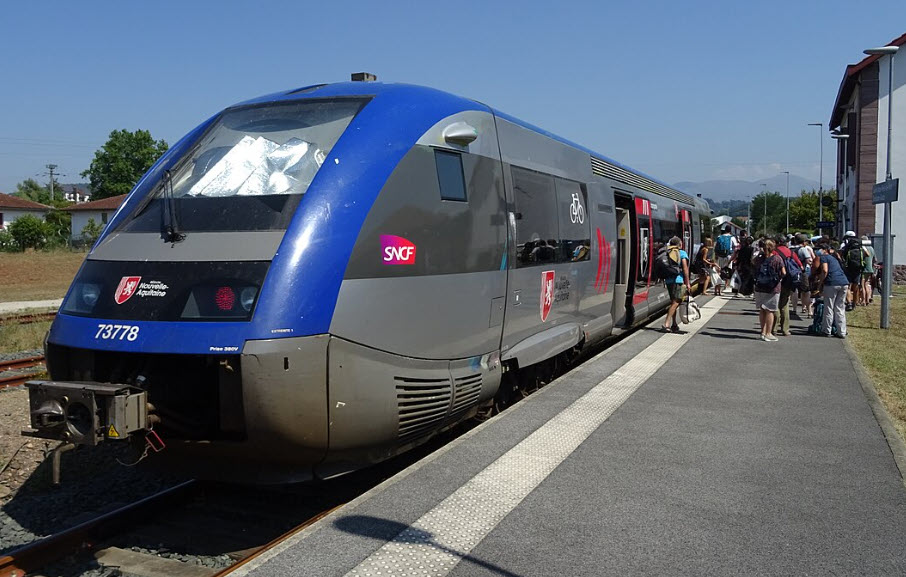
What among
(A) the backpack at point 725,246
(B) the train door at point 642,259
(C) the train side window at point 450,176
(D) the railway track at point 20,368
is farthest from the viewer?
(A) the backpack at point 725,246

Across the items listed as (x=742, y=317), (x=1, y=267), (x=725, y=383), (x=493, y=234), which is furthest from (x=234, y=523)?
(x=1, y=267)

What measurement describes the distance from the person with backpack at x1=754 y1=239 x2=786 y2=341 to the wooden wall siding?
2164 centimetres

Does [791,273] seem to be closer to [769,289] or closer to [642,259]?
[769,289]

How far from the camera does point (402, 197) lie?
17.5 ft

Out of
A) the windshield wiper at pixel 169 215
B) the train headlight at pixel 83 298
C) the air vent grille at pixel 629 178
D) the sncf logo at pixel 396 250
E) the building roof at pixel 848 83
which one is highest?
the building roof at pixel 848 83

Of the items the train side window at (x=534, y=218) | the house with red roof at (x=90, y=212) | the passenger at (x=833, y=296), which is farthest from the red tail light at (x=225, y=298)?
the house with red roof at (x=90, y=212)

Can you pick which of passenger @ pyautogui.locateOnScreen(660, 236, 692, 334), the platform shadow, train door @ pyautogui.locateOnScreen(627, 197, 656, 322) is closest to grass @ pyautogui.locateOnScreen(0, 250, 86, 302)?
train door @ pyautogui.locateOnScreen(627, 197, 656, 322)

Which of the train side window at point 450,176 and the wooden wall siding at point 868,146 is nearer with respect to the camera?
the train side window at point 450,176

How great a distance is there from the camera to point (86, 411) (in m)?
4.48

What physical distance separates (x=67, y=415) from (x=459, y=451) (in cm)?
264

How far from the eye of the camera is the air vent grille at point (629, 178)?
10845mm

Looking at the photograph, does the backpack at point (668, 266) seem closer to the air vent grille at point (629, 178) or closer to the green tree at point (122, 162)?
the air vent grille at point (629, 178)

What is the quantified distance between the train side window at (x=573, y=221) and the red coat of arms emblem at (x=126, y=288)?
15.0 ft

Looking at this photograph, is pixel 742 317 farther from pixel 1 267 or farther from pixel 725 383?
pixel 1 267
